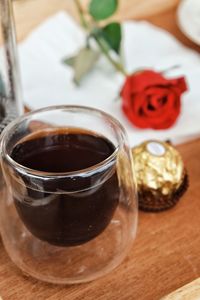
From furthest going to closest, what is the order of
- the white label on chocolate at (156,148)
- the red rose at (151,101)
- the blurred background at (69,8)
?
the blurred background at (69,8), the red rose at (151,101), the white label on chocolate at (156,148)

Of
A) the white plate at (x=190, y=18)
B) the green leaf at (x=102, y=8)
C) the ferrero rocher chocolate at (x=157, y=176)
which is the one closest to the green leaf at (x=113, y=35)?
the green leaf at (x=102, y=8)

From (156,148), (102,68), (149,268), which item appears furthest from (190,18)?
(149,268)

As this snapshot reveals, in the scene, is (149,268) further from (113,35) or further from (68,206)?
(113,35)

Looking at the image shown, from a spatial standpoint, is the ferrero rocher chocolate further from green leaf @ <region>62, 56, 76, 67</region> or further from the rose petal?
green leaf @ <region>62, 56, 76, 67</region>

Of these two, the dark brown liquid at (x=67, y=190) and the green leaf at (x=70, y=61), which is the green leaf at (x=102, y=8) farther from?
the dark brown liquid at (x=67, y=190)

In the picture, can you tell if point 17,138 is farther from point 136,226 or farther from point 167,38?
point 167,38

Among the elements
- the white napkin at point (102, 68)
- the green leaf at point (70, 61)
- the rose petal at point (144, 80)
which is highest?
the rose petal at point (144, 80)

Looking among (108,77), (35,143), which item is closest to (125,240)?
(35,143)
